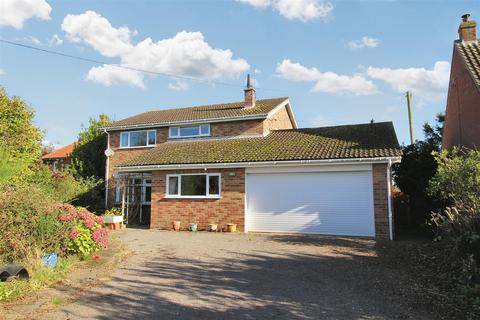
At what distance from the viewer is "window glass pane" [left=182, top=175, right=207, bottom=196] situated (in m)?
17.3

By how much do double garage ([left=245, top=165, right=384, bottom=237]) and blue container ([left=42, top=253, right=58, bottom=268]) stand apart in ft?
29.1

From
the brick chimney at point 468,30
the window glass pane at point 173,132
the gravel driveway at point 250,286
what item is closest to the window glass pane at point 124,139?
the window glass pane at point 173,132

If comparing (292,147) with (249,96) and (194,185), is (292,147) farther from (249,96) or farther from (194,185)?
(249,96)

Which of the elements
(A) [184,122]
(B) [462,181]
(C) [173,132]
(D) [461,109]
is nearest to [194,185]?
(A) [184,122]

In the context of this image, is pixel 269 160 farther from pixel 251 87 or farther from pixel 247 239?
pixel 251 87

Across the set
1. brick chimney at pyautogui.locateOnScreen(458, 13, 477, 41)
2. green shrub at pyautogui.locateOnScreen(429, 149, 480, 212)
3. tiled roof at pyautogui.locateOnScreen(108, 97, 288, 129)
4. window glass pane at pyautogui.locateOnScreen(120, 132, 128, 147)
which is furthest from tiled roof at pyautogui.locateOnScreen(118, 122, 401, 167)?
brick chimney at pyautogui.locateOnScreen(458, 13, 477, 41)

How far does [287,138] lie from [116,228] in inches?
363

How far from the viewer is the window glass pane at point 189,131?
22.6 m

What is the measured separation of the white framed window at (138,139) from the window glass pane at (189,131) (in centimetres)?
180

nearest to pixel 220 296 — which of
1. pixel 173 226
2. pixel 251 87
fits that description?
pixel 173 226

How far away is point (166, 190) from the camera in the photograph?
58.7 feet

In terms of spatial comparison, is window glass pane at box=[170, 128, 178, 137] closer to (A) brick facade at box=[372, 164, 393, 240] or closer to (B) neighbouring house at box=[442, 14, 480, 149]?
(A) brick facade at box=[372, 164, 393, 240]

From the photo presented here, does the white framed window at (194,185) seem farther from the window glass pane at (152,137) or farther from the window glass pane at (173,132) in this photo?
the window glass pane at (152,137)

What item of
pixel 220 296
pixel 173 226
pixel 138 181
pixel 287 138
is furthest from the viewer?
pixel 138 181
